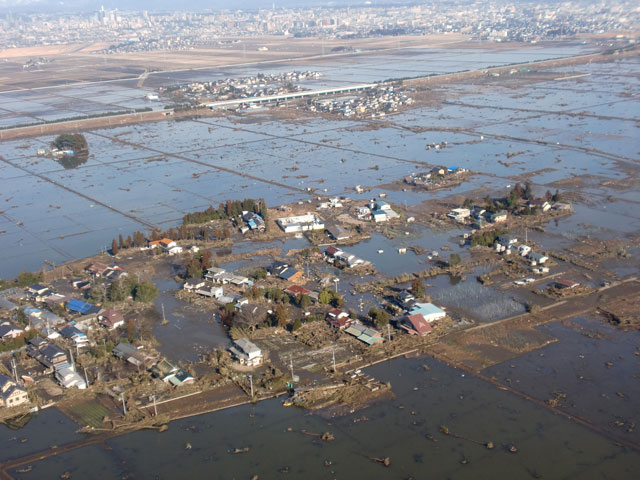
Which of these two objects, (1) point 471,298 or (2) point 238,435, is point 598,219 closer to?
(1) point 471,298

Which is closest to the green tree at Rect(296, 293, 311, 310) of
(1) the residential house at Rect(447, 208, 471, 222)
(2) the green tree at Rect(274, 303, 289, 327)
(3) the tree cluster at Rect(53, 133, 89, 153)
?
(2) the green tree at Rect(274, 303, 289, 327)

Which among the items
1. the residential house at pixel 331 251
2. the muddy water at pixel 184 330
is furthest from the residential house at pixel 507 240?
the muddy water at pixel 184 330

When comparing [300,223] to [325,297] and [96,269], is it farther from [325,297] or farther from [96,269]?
[96,269]

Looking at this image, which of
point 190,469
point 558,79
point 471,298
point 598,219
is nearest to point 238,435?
point 190,469

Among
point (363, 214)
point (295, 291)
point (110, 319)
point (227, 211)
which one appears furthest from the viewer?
point (227, 211)

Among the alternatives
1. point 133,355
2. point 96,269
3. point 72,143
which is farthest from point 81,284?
point 72,143
